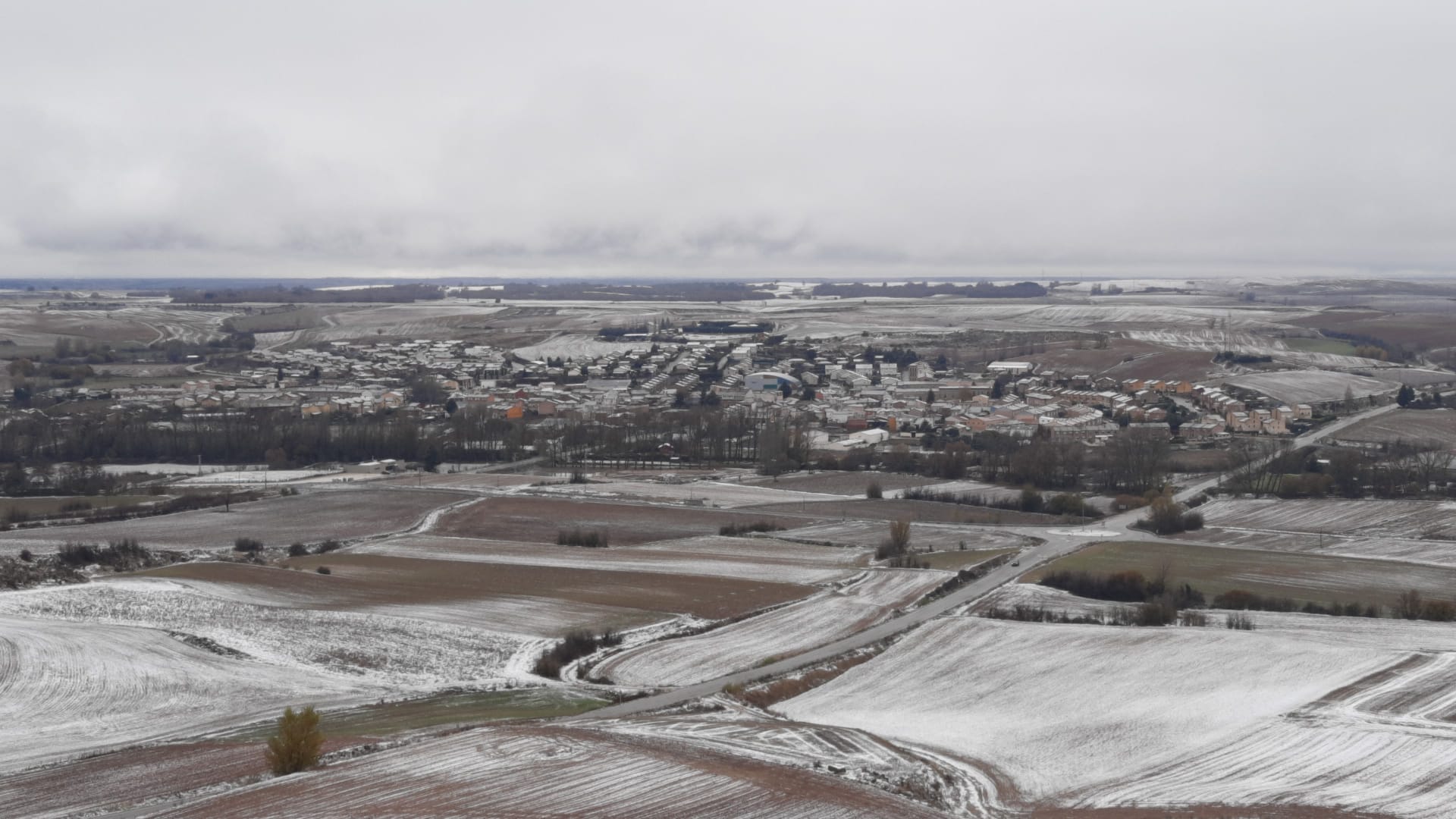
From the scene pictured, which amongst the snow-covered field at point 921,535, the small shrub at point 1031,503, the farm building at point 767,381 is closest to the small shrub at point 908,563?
the snow-covered field at point 921,535

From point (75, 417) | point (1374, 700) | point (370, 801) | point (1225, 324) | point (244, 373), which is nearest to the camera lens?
point (370, 801)

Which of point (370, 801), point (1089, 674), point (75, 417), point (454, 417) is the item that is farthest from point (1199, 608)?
point (75, 417)

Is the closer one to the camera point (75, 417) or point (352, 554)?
point (352, 554)

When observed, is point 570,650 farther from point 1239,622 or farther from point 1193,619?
point 1239,622

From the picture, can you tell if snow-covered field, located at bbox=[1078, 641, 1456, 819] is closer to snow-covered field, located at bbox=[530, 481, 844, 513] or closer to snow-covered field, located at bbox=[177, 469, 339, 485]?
snow-covered field, located at bbox=[530, 481, 844, 513]

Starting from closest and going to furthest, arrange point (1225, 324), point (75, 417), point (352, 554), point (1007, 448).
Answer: point (352, 554) → point (1007, 448) → point (75, 417) → point (1225, 324)

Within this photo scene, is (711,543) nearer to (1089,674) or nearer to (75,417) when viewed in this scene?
(1089,674)
